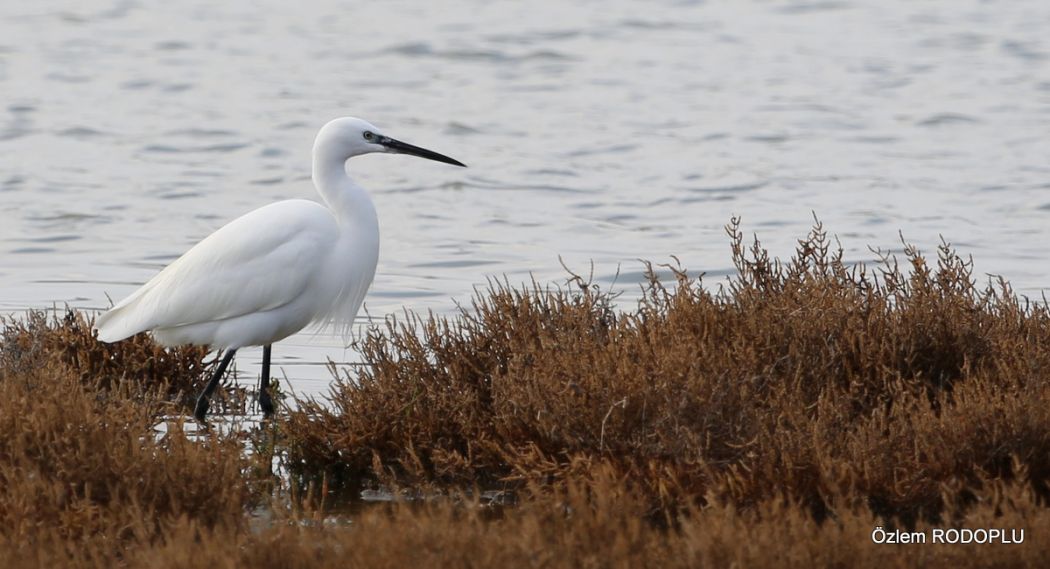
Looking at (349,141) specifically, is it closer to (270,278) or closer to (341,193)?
(341,193)

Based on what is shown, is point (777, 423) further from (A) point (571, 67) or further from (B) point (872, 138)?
(A) point (571, 67)

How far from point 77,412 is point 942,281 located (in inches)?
132

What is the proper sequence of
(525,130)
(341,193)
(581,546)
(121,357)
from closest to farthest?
(581,546), (341,193), (121,357), (525,130)

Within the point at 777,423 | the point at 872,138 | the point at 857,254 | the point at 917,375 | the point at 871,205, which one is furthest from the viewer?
the point at 872,138

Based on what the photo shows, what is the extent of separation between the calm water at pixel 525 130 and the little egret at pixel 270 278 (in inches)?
37.3

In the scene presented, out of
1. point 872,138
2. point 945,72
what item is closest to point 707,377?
point 872,138

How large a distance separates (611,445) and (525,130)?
38.3 ft

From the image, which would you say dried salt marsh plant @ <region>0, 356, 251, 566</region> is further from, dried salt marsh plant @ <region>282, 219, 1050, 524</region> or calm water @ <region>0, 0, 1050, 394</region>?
calm water @ <region>0, 0, 1050, 394</region>

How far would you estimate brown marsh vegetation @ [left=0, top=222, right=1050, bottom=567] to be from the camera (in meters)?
4.16

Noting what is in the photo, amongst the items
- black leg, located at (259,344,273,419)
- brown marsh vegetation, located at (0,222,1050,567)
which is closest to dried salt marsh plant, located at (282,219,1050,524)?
brown marsh vegetation, located at (0,222,1050,567)

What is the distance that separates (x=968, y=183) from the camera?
13.9 m

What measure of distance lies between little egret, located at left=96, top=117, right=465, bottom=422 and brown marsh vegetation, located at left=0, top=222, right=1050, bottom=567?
41cm

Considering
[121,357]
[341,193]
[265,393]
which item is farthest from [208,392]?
[341,193]

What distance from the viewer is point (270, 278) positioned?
6.62 metres
